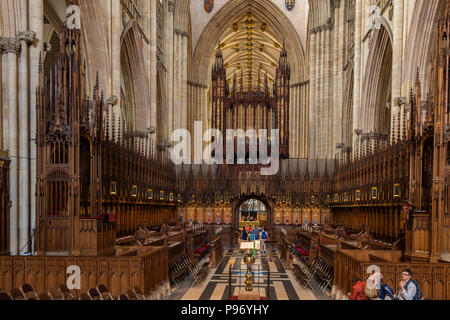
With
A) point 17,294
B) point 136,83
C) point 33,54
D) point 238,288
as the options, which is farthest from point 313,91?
point 17,294

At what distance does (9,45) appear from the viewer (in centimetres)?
999

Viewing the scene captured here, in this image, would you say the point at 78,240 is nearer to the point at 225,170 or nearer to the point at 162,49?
the point at 225,170

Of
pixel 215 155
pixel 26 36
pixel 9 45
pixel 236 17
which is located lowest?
pixel 215 155

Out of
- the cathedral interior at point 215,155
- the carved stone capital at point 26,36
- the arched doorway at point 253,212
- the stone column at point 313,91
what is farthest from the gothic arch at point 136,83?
the stone column at point 313,91

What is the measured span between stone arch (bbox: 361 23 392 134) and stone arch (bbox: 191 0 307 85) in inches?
575

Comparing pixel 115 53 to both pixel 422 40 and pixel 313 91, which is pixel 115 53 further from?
pixel 313 91

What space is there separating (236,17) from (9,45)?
2891 centimetres

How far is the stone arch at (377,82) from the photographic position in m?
19.2

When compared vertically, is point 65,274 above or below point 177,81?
below

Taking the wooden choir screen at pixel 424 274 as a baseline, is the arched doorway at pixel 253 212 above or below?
below

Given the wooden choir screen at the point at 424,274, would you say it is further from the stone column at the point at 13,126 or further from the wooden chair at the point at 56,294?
the stone column at the point at 13,126

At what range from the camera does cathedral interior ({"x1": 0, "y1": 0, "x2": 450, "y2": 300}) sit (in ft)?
28.5

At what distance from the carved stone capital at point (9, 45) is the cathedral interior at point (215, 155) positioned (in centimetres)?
4

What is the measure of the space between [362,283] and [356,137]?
672 inches
